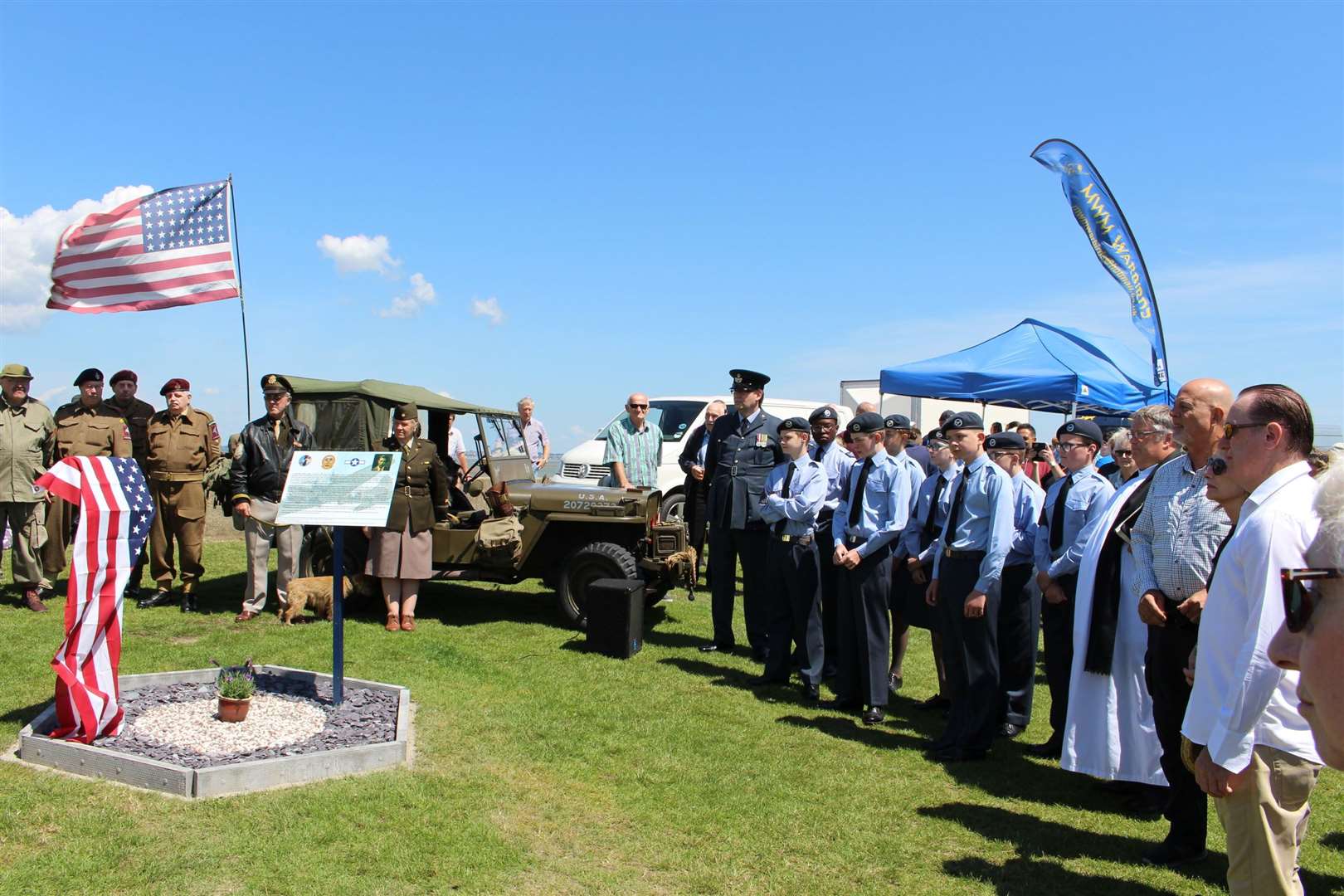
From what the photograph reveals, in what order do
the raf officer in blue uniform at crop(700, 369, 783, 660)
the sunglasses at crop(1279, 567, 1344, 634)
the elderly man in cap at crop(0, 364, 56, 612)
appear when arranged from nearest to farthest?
1. the sunglasses at crop(1279, 567, 1344, 634)
2. the raf officer in blue uniform at crop(700, 369, 783, 660)
3. the elderly man in cap at crop(0, 364, 56, 612)

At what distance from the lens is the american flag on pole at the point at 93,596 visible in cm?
436

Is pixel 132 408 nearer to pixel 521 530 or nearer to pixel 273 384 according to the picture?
pixel 273 384

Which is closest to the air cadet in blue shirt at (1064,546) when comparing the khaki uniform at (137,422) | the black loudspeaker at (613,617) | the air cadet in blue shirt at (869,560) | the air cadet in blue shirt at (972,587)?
the air cadet in blue shirt at (972,587)

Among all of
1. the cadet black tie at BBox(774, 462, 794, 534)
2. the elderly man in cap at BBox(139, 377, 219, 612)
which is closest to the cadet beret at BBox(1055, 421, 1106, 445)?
the cadet black tie at BBox(774, 462, 794, 534)

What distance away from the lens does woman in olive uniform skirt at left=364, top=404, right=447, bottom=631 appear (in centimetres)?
748

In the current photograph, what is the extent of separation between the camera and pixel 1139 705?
14.2ft

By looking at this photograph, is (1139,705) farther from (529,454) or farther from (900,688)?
(529,454)

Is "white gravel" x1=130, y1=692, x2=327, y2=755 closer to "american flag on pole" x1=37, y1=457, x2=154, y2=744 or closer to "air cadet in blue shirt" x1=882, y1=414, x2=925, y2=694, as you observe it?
"american flag on pole" x1=37, y1=457, x2=154, y2=744

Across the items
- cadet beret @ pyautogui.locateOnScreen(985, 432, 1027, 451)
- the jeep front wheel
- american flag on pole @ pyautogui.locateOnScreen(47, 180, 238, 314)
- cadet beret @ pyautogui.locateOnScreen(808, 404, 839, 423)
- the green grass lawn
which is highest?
american flag on pole @ pyautogui.locateOnScreen(47, 180, 238, 314)

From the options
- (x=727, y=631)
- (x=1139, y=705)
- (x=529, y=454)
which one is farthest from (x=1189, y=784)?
(x=529, y=454)

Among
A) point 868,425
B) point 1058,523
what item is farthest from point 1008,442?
point 868,425

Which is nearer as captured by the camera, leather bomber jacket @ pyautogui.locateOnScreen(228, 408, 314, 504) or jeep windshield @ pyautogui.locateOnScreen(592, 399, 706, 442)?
leather bomber jacket @ pyautogui.locateOnScreen(228, 408, 314, 504)

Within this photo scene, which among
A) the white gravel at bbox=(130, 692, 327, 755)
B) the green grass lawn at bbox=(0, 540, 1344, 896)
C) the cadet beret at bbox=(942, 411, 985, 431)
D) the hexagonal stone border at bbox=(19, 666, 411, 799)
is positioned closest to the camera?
the green grass lawn at bbox=(0, 540, 1344, 896)

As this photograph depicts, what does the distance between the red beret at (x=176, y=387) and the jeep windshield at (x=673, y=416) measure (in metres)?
6.13
